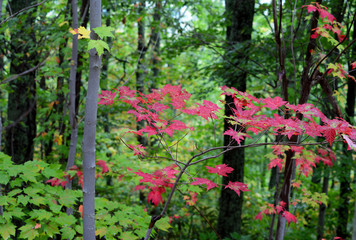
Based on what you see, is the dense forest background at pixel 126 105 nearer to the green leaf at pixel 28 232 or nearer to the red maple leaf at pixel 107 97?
the green leaf at pixel 28 232

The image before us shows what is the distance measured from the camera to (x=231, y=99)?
4.60m

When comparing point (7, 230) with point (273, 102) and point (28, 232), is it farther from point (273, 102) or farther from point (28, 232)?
point (273, 102)

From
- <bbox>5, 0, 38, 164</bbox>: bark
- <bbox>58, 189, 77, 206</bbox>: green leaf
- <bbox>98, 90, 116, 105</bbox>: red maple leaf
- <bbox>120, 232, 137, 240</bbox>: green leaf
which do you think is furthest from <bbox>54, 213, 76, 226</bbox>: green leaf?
<bbox>5, 0, 38, 164</bbox>: bark

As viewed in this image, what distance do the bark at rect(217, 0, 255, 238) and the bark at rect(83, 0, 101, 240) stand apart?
9.80ft

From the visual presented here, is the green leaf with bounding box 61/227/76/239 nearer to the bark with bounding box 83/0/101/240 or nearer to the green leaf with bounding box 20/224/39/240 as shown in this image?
the green leaf with bounding box 20/224/39/240

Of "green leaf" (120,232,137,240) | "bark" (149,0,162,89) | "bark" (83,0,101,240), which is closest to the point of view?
"bark" (83,0,101,240)

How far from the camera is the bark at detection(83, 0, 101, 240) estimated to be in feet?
5.48

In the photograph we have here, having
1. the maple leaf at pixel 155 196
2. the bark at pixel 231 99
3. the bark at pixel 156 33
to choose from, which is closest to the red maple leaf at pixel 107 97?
the maple leaf at pixel 155 196

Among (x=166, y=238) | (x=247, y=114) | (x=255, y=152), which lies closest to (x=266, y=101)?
(x=247, y=114)

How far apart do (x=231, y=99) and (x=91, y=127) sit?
10.6 feet

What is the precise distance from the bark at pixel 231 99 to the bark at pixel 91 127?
299 centimetres

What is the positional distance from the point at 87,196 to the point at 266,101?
1.45 m

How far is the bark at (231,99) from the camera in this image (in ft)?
15.4

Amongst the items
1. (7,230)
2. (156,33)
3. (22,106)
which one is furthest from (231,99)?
(22,106)
